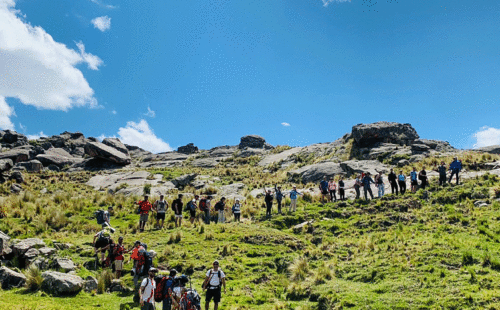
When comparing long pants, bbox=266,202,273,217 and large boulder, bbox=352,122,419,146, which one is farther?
large boulder, bbox=352,122,419,146

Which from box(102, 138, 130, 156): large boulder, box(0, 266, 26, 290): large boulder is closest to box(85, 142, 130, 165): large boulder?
box(102, 138, 130, 156): large boulder

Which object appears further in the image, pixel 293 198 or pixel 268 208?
pixel 293 198

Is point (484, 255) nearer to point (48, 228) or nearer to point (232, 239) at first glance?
A: point (232, 239)

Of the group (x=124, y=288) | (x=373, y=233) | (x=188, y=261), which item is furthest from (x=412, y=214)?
(x=124, y=288)

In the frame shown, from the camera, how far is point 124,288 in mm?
11438

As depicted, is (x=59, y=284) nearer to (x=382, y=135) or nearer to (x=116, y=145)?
(x=382, y=135)

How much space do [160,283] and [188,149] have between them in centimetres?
9066

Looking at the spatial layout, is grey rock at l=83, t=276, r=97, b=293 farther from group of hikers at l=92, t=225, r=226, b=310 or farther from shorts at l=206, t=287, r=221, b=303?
shorts at l=206, t=287, r=221, b=303

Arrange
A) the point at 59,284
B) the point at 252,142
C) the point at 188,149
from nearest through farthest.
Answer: the point at 59,284, the point at 252,142, the point at 188,149

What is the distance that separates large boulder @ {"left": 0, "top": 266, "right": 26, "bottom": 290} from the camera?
1060 centimetres

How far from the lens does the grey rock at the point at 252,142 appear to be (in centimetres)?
8662

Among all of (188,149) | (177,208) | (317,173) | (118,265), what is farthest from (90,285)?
(188,149)

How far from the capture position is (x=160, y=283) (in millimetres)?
9359

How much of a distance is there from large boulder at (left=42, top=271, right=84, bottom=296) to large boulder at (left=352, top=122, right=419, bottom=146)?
43.8 m
